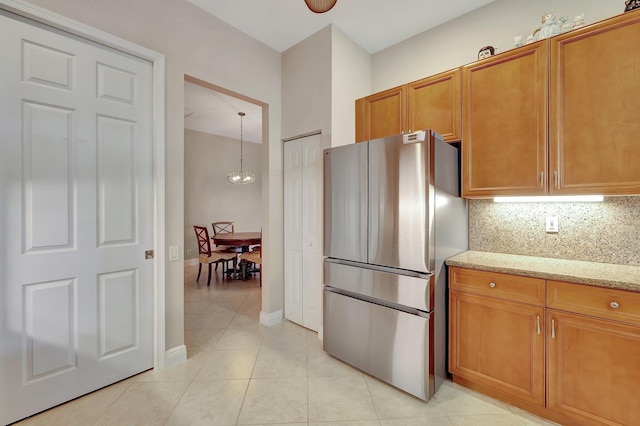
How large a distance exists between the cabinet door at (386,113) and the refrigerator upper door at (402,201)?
55 centimetres

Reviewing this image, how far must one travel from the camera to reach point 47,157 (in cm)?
170

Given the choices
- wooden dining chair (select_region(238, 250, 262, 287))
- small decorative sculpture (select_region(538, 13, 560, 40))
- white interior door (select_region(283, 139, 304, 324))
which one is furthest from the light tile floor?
small decorative sculpture (select_region(538, 13, 560, 40))

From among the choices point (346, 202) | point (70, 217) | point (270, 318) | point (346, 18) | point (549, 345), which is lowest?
point (270, 318)

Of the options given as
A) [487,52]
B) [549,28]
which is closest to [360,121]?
[487,52]

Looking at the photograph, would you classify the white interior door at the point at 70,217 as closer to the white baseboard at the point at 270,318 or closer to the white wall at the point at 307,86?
the white baseboard at the point at 270,318

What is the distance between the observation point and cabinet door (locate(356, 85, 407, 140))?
2.42m

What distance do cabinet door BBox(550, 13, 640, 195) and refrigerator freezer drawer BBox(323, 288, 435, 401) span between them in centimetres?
132

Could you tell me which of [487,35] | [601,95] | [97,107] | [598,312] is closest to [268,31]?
[97,107]

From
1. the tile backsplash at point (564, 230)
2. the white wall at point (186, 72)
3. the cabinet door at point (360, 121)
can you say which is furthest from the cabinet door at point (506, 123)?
the white wall at point (186, 72)

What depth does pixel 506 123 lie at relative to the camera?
1.90 metres

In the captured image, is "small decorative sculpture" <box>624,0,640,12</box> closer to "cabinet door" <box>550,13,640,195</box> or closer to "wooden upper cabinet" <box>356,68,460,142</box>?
"cabinet door" <box>550,13,640,195</box>

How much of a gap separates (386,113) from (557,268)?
1.75 meters

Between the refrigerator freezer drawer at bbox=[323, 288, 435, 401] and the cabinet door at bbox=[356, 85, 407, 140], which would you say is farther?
the cabinet door at bbox=[356, 85, 407, 140]

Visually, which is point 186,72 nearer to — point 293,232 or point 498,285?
point 293,232
